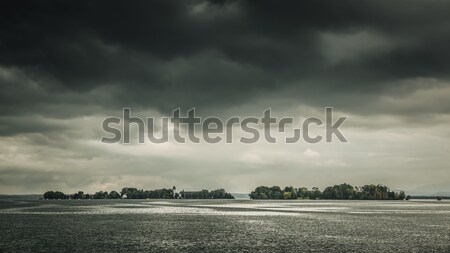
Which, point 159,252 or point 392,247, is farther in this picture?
point 392,247

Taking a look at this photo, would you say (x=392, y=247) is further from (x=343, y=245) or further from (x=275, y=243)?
(x=275, y=243)

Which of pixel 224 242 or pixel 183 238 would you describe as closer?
pixel 224 242

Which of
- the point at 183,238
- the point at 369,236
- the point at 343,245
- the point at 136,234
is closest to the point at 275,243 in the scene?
the point at 343,245

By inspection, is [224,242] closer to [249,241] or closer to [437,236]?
[249,241]

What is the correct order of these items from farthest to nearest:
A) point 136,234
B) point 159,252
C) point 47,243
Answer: point 136,234
point 47,243
point 159,252

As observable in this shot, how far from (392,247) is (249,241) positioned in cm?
1746

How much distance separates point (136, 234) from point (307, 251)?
30182 mm

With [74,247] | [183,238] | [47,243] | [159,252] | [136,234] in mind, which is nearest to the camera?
[159,252]

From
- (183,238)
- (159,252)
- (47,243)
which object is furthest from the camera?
(183,238)

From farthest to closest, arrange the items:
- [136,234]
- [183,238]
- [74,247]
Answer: [136,234] → [183,238] → [74,247]

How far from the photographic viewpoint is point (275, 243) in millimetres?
57250

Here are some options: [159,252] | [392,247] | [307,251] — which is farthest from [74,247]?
[392,247]

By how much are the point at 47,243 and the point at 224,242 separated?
2209 centimetres

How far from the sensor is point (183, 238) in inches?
2494
